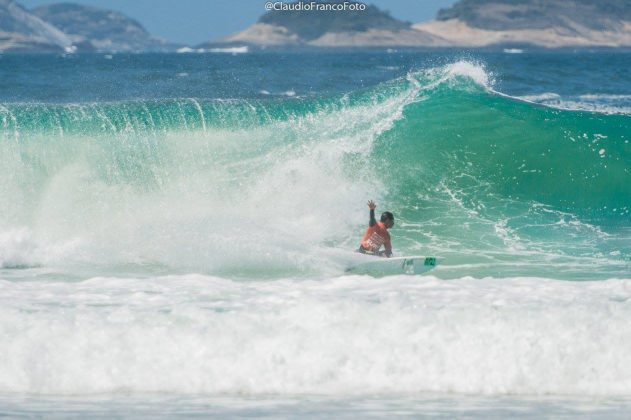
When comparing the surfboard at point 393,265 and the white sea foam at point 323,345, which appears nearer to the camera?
the white sea foam at point 323,345

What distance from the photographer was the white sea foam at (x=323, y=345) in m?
7.49

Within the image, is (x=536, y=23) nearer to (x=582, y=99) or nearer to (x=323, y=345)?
(x=582, y=99)

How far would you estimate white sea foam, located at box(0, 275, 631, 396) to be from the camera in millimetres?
7492

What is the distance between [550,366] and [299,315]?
2.13 m

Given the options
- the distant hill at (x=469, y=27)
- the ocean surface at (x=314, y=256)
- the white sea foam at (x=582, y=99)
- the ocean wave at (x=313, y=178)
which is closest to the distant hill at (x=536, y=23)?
the distant hill at (x=469, y=27)

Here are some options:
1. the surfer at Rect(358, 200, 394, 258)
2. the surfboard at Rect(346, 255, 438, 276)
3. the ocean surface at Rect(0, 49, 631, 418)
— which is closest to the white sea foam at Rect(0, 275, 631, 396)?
the ocean surface at Rect(0, 49, 631, 418)

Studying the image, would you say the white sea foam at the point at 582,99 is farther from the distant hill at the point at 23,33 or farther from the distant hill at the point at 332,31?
the distant hill at the point at 332,31

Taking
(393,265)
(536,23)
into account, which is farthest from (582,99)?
(536,23)

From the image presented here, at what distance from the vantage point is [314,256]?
11.3 metres

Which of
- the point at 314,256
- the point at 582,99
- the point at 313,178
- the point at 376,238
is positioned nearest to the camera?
the point at 314,256

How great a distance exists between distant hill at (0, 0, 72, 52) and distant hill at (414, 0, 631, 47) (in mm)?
67349

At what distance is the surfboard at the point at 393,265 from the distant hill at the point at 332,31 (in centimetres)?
15994

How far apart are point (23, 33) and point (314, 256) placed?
13132cm

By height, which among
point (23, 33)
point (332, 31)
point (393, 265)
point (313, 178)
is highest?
point (332, 31)
